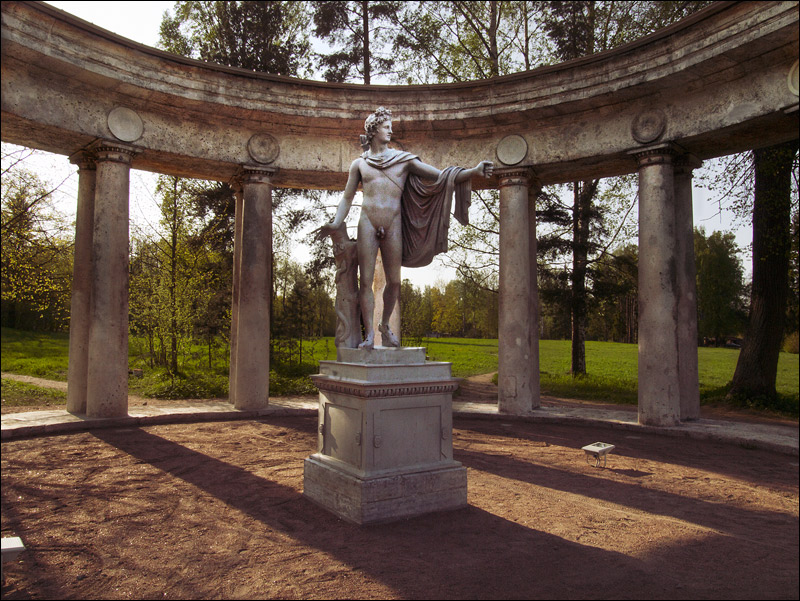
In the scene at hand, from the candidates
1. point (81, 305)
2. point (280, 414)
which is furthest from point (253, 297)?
point (81, 305)

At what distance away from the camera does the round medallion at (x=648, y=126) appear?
934 centimetres

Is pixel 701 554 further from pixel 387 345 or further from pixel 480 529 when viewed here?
pixel 387 345

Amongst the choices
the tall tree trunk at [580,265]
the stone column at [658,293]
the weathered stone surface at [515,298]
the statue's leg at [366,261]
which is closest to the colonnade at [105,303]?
the weathered stone surface at [515,298]

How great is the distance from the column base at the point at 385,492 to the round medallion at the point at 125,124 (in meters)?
7.34

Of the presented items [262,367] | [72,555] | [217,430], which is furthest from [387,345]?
[262,367]

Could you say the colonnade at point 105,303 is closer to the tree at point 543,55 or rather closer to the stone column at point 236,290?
the stone column at point 236,290

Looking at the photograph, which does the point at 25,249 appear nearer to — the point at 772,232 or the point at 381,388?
the point at 381,388

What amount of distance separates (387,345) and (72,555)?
305cm

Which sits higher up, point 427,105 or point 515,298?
point 427,105

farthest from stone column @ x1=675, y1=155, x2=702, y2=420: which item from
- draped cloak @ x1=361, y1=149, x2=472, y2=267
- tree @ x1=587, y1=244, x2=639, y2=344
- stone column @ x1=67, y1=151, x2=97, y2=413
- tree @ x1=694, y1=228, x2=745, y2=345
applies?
stone column @ x1=67, y1=151, x2=97, y2=413

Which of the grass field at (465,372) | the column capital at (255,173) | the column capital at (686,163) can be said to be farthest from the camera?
the grass field at (465,372)

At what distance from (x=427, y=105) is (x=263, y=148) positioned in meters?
3.42

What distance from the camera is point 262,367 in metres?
10.8

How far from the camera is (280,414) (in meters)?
10.6
